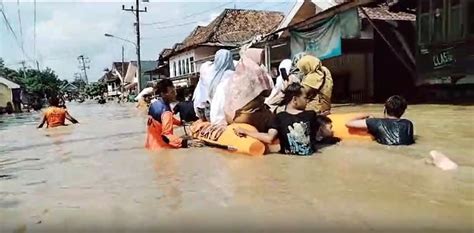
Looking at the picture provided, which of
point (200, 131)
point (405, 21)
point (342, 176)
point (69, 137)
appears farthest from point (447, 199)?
point (405, 21)

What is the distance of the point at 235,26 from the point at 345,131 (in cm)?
3001

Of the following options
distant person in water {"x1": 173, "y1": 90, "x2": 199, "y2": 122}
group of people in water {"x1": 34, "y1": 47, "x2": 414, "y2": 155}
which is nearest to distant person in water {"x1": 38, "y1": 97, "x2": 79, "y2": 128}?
distant person in water {"x1": 173, "y1": 90, "x2": 199, "y2": 122}

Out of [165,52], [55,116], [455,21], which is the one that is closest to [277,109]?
[455,21]

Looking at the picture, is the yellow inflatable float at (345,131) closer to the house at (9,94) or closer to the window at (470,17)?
the window at (470,17)

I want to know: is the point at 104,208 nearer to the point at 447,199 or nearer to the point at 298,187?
the point at 298,187

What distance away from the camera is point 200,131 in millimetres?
8656

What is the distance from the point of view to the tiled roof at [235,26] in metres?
35.2

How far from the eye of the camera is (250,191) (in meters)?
4.89

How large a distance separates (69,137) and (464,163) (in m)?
9.26

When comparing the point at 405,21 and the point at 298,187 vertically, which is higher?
the point at 405,21

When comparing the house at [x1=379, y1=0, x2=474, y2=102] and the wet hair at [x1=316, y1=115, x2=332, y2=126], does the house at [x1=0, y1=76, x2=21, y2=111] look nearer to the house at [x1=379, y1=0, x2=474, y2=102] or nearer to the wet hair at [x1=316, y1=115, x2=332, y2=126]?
the house at [x1=379, y1=0, x2=474, y2=102]

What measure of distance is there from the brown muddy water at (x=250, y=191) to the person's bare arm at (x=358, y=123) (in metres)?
→ 0.34

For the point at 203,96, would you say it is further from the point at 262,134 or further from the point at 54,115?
the point at 54,115

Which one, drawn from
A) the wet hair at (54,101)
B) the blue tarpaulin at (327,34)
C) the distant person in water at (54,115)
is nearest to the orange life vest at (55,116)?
the distant person in water at (54,115)
